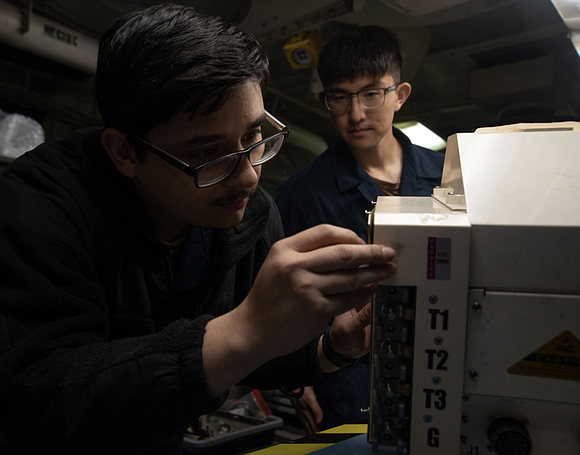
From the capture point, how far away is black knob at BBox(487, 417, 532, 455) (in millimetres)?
667

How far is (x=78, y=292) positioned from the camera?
0.78m

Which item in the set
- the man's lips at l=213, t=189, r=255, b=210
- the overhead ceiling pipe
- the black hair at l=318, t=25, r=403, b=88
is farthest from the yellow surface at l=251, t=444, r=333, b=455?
the overhead ceiling pipe

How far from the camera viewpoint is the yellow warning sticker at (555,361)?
643 millimetres

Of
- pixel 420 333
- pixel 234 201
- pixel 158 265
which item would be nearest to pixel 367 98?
pixel 234 201

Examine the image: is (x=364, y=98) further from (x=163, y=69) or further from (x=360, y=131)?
(x=163, y=69)

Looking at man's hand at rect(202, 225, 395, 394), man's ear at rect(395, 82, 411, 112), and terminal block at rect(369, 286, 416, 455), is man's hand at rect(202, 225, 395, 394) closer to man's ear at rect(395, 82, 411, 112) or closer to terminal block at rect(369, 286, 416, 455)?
terminal block at rect(369, 286, 416, 455)

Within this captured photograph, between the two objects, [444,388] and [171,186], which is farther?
[171,186]

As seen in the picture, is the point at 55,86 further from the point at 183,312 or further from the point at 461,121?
the point at 461,121

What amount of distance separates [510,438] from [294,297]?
39 cm

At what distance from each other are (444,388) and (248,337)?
302 mm

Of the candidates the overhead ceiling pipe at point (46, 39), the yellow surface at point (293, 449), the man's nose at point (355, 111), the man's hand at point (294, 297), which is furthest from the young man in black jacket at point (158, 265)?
the overhead ceiling pipe at point (46, 39)

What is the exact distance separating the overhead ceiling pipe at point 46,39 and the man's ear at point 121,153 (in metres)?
1.49

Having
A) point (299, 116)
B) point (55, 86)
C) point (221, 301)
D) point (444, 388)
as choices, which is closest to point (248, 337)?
point (444, 388)

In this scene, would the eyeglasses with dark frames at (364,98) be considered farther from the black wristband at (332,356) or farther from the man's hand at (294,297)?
the man's hand at (294,297)
